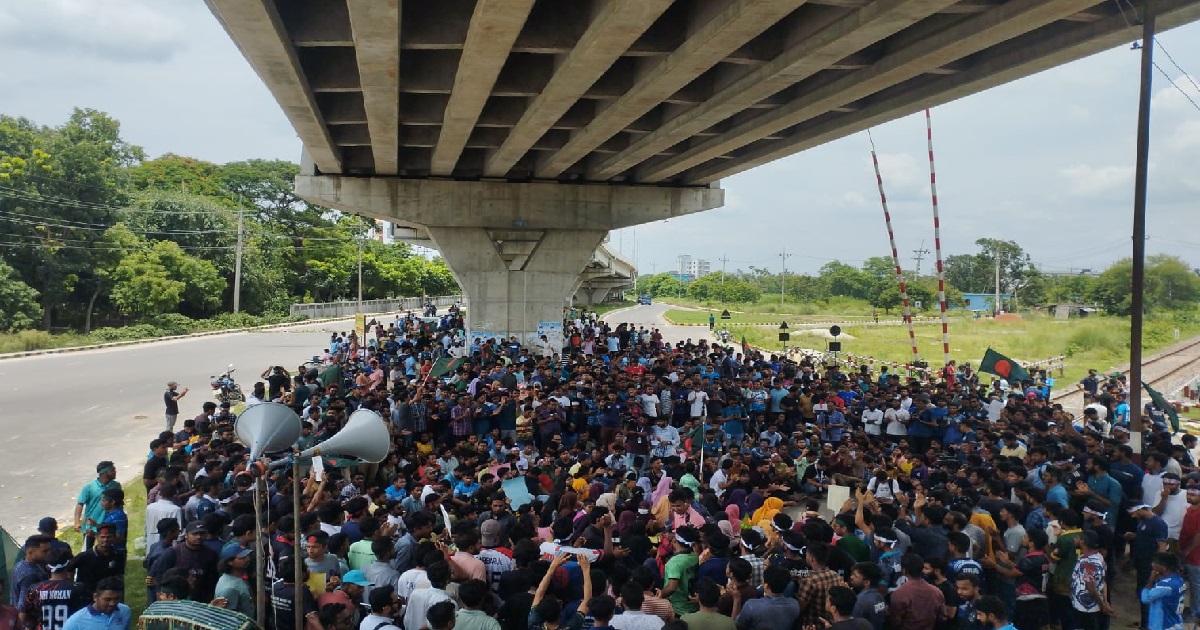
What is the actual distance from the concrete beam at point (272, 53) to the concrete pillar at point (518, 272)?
8363mm

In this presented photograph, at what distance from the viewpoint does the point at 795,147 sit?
17828mm

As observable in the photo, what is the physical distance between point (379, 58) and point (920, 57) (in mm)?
7401

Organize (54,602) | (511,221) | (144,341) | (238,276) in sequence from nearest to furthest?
1. (54,602)
2. (511,221)
3. (144,341)
4. (238,276)

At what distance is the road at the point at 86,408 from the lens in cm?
1246

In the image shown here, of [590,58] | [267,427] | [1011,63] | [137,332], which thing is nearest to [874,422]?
[1011,63]

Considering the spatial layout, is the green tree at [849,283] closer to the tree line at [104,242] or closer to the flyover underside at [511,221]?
the tree line at [104,242]

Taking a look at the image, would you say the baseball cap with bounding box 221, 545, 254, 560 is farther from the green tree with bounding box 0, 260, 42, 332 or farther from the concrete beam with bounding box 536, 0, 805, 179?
the green tree with bounding box 0, 260, 42, 332

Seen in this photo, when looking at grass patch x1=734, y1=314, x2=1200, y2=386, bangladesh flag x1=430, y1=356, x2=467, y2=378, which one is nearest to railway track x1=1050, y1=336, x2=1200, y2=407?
grass patch x1=734, y1=314, x2=1200, y2=386

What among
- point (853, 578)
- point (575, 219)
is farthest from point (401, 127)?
point (853, 578)

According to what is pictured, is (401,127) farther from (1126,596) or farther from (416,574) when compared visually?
(1126,596)

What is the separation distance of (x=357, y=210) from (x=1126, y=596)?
63.0ft

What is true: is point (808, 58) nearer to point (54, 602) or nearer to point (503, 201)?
point (54, 602)

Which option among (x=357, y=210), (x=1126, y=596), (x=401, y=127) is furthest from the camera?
(x=357, y=210)

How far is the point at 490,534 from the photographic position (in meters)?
6.48
